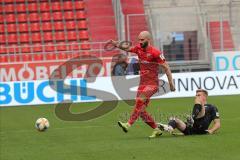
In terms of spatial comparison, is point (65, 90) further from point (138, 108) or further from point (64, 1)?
point (138, 108)

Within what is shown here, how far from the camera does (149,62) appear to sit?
42.9 ft

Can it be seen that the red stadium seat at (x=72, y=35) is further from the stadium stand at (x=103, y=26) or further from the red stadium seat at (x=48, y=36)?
the red stadium seat at (x=48, y=36)

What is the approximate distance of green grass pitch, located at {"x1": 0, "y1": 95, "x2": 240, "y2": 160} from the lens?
35.4ft

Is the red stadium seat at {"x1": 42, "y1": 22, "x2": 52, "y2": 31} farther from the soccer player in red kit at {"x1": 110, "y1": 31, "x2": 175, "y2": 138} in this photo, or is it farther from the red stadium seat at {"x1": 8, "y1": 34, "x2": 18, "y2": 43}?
the soccer player in red kit at {"x1": 110, "y1": 31, "x2": 175, "y2": 138}

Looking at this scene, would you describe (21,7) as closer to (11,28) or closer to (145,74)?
(11,28)

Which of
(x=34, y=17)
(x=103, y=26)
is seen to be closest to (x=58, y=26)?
(x=34, y=17)

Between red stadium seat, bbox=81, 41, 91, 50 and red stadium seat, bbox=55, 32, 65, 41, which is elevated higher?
red stadium seat, bbox=55, 32, 65, 41

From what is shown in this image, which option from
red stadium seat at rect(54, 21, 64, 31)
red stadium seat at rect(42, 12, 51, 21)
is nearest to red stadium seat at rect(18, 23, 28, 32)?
red stadium seat at rect(42, 12, 51, 21)

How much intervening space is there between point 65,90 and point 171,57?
6.52m

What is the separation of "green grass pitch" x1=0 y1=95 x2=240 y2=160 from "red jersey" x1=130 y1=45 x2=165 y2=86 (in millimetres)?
1086

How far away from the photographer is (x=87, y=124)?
17.2 metres

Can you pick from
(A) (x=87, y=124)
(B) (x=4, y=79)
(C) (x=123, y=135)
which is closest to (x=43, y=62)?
(B) (x=4, y=79)

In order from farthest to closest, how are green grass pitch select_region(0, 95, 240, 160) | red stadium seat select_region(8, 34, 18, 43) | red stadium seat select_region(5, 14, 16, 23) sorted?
red stadium seat select_region(5, 14, 16, 23) → red stadium seat select_region(8, 34, 18, 43) → green grass pitch select_region(0, 95, 240, 160)

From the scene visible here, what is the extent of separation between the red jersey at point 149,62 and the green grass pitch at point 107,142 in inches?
42.8
